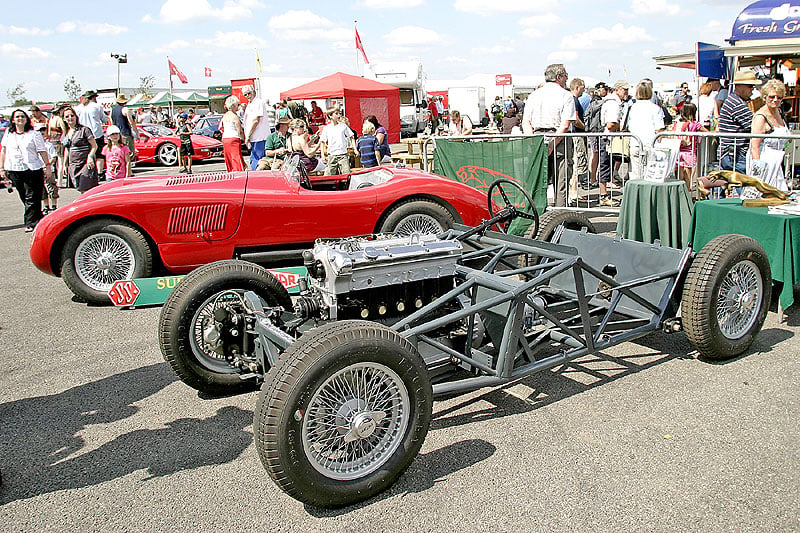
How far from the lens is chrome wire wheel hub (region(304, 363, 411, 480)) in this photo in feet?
9.39

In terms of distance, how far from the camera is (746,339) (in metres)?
4.34

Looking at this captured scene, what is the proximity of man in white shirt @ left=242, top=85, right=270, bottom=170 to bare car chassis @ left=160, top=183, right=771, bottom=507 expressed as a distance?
6392 mm

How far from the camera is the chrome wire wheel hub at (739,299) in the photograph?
4273 millimetres

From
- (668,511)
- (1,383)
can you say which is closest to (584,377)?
(668,511)

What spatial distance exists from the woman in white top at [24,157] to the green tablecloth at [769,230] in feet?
28.8

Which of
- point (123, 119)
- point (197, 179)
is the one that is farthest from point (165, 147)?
point (197, 179)

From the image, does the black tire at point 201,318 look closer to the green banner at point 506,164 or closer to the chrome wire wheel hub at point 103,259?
the chrome wire wheel hub at point 103,259

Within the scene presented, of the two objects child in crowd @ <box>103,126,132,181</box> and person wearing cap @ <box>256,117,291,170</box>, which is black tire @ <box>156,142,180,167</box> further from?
child in crowd @ <box>103,126,132,181</box>

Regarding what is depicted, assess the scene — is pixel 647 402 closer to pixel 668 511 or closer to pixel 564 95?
pixel 668 511

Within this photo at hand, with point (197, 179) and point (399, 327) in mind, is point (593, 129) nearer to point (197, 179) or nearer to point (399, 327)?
point (197, 179)

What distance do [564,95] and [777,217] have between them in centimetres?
421

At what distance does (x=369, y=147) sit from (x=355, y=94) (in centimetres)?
1051

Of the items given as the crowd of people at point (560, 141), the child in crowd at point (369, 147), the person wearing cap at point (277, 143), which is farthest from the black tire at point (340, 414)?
the child in crowd at point (369, 147)

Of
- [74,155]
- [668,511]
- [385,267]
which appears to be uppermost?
[74,155]
